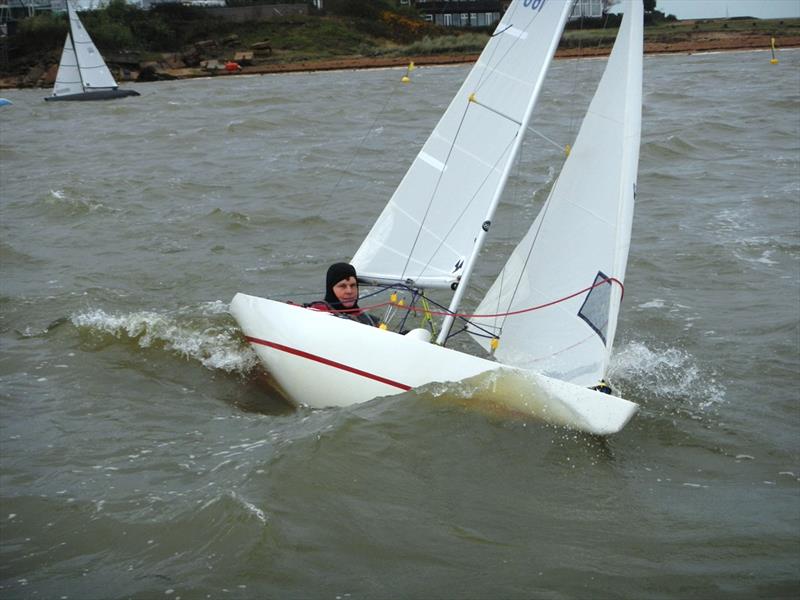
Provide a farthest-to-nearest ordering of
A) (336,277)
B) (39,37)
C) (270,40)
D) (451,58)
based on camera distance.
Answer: (270,40) < (39,37) < (451,58) < (336,277)

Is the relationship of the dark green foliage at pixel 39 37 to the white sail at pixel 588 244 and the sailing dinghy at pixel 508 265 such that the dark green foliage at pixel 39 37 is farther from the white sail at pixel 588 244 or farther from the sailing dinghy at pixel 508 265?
the white sail at pixel 588 244

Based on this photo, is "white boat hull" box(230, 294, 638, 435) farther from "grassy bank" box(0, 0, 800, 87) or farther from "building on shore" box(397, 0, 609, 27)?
"building on shore" box(397, 0, 609, 27)

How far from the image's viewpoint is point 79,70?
34875 mm

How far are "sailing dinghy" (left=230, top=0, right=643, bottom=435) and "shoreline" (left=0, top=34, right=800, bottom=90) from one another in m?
35.7

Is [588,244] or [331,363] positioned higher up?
[588,244]

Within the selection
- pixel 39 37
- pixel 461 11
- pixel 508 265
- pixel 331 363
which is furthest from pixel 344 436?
pixel 461 11

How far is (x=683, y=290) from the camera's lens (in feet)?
32.9

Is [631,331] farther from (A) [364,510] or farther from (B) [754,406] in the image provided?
(A) [364,510]

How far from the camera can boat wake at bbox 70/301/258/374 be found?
7926mm

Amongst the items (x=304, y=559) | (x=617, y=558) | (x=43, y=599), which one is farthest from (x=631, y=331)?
(x=43, y=599)

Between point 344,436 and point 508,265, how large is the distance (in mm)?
1994

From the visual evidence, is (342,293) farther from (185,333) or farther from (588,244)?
(185,333)

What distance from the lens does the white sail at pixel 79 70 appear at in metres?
34.7

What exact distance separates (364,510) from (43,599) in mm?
1625
